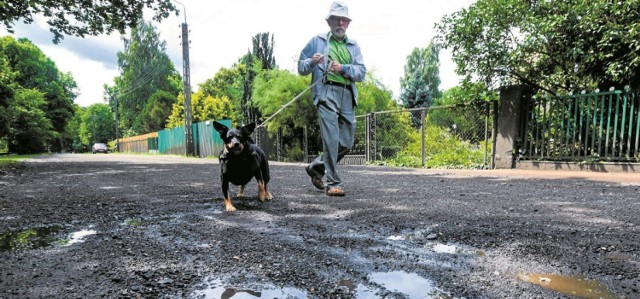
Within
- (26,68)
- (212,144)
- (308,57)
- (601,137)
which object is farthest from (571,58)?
(26,68)

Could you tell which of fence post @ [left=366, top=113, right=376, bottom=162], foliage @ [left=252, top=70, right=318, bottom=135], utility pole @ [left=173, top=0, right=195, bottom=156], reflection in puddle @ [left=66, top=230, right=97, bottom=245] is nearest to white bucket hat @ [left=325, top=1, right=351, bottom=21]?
reflection in puddle @ [left=66, top=230, right=97, bottom=245]

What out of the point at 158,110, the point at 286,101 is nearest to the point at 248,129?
the point at 286,101

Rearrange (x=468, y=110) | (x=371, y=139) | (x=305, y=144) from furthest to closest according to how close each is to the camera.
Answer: (x=305, y=144)
(x=371, y=139)
(x=468, y=110)

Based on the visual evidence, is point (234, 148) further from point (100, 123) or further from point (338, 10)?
point (100, 123)

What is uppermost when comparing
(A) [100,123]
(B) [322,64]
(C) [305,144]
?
(A) [100,123]

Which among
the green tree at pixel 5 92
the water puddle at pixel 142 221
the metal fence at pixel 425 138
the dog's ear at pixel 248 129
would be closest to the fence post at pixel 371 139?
the metal fence at pixel 425 138

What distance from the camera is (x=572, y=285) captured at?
1.55 meters

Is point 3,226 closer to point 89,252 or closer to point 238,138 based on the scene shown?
point 89,252

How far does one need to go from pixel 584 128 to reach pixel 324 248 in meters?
7.73

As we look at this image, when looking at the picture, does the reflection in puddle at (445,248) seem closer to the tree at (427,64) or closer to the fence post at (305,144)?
the fence post at (305,144)

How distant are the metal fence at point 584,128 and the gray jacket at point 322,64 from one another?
556 cm

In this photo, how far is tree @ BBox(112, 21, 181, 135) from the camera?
5244cm

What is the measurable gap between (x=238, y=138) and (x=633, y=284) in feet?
9.25

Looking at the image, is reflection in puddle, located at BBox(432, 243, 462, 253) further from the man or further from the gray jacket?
the gray jacket
